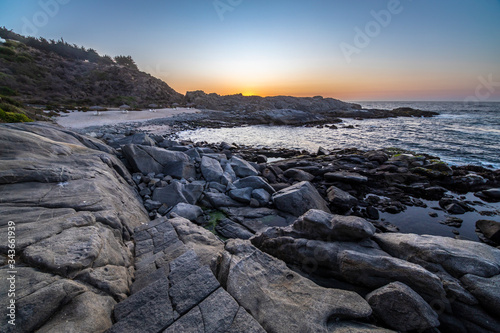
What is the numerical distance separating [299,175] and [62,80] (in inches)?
3041

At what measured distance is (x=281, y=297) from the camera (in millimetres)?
3240

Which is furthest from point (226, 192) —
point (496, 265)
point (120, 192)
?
point (496, 265)

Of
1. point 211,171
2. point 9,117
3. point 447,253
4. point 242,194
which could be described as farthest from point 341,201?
point 9,117

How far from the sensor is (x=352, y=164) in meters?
16.5

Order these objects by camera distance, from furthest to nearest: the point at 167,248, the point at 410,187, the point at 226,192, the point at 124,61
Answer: the point at 124,61 < the point at 410,187 < the point at 226,192 < the point at 167,248

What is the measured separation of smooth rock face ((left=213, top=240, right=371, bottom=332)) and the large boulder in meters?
7.75

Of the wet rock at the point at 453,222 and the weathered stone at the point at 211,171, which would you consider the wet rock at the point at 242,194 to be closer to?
the weathered stone at the point at 211,171

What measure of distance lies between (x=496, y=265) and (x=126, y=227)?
7930 millimetres

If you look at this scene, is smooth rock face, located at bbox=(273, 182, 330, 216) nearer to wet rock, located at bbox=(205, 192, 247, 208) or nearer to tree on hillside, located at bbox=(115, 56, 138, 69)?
wet rock, located at bbox=(205, 192, 247, 208)

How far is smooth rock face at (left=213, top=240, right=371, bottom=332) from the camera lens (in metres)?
2.84

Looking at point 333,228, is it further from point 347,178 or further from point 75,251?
point 347,178

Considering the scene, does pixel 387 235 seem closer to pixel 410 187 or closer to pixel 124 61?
pixel 410 187

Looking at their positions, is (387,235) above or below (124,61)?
below

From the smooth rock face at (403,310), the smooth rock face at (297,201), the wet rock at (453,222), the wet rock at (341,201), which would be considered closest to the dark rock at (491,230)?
the wet rock at (453,222)
